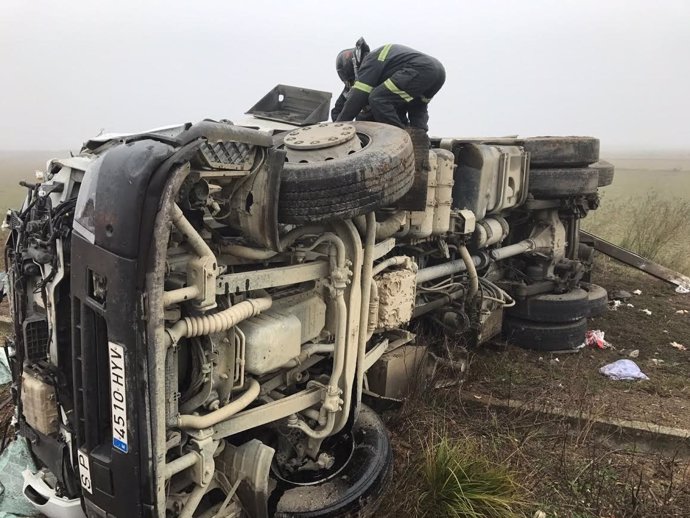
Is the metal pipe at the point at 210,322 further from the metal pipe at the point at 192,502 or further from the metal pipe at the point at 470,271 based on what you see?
the metal pipe at the point at 470,271

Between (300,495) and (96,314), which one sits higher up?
(96,314)

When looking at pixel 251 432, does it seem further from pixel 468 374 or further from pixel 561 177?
pixel 561 177

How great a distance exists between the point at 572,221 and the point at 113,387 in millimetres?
4270

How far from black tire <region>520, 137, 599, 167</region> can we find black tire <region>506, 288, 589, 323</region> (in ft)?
3.48

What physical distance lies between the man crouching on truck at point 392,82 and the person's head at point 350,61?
5cm

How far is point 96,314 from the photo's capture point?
180cm

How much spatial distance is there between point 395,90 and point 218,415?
358 centimetres

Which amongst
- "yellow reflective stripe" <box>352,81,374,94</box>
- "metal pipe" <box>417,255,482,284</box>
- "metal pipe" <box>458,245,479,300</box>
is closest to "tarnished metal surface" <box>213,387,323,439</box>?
"metal pipe" <box>417,255,482,284</box>

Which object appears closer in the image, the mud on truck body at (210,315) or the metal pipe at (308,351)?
the mud on truck body at (210,315)

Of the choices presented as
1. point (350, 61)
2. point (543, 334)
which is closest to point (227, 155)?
point (543, 334)

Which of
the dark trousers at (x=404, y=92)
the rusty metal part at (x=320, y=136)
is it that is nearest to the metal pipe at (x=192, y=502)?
the rusty metal part at (x=320, y=136)

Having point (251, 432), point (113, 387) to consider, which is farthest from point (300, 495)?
point (113, 387)

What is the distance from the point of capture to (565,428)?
331 centimetres

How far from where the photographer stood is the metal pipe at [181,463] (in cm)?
183
